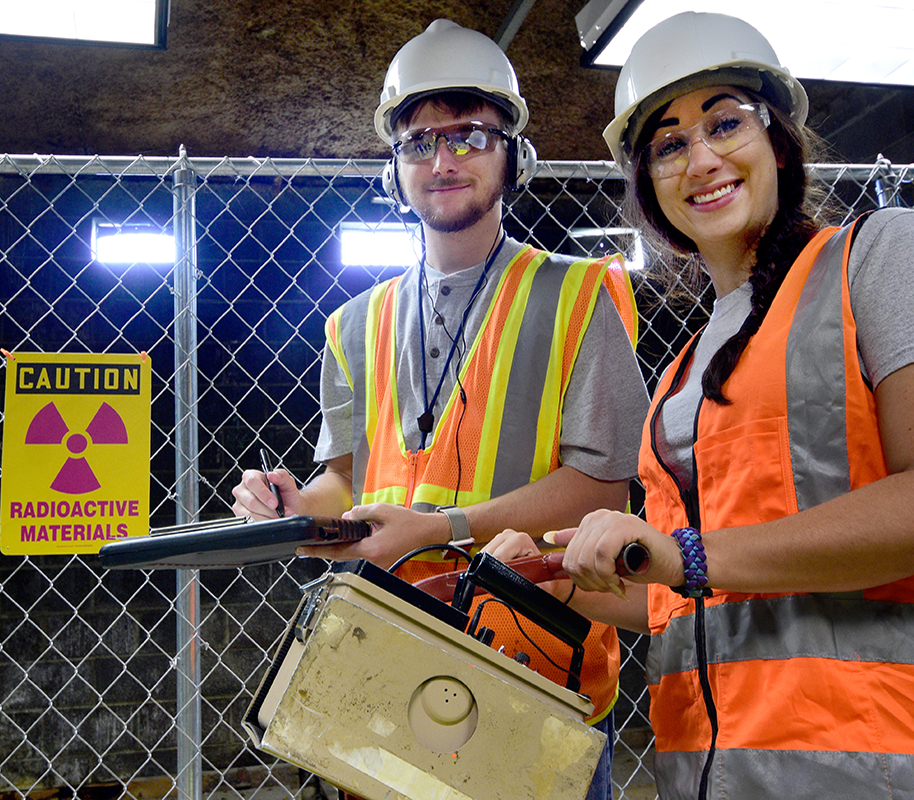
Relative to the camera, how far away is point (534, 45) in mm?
4340

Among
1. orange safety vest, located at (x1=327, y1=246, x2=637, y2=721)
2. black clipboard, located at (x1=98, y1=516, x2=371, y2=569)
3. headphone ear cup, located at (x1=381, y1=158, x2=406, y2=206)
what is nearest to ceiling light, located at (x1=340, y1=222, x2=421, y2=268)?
headphone ear cup, located at (x1=381, y1=158, x2=406, y2=206)

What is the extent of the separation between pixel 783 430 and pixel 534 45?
3.72 meters

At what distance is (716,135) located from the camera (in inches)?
59.3

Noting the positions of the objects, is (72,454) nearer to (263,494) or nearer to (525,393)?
(263,494)

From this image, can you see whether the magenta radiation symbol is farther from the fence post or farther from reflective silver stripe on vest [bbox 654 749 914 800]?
reflective silver stripe on vest [bbox 654 749 914 800]

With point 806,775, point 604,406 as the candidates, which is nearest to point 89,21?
point 604,406

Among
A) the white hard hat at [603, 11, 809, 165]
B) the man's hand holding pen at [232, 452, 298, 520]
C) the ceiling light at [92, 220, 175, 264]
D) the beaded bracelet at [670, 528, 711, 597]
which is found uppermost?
the ceiling light at [92, 220, 175, 264]

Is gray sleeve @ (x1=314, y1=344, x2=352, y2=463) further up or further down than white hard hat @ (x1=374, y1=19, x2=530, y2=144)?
further down

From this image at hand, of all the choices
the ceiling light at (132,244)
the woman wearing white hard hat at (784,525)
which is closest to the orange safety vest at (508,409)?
the woman wearing white hard hat at (784,525)

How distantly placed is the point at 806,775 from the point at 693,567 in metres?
0.29

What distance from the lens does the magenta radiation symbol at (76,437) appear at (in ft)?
7.21

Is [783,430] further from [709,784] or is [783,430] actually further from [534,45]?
[534,45]

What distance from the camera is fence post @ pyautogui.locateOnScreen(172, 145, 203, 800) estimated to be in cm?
217

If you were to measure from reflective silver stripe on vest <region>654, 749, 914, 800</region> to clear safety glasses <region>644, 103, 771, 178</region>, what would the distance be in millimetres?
998
